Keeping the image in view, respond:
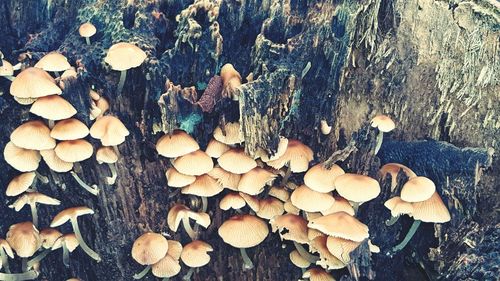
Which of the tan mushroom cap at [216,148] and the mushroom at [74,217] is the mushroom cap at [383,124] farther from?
the mushroom at [74,217]

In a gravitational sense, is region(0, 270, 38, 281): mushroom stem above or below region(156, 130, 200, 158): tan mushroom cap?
below

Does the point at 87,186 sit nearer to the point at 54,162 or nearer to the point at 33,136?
the point at 54,162

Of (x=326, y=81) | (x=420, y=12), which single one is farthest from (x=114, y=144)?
→ (x=420, y=12)

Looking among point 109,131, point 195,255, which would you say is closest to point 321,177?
point 195,255

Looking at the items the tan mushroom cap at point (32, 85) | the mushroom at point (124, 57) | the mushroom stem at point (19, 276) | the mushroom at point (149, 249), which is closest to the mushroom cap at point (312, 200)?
the mushroom at point (149, 249)

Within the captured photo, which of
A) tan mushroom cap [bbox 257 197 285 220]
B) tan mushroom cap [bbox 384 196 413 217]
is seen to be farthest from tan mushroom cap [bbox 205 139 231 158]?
tan mushroom cap [bbox 384 196 413 217]

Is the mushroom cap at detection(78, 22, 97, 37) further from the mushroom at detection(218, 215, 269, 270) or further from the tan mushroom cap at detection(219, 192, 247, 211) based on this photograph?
the mushroom at detection(218, 215, 269, 270)
